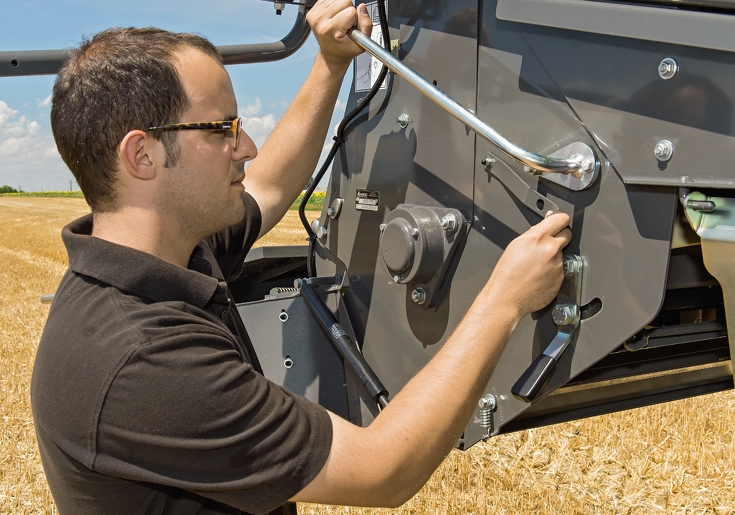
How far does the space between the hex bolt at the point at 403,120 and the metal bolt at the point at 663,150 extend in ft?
2.79

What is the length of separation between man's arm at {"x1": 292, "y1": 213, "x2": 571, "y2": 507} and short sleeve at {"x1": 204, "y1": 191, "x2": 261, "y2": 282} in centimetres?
100

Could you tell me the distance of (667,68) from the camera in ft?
4.55

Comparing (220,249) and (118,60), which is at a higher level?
(118,60)

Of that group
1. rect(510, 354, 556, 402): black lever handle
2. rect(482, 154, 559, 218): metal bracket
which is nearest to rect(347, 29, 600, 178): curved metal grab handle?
rect(482, 154, 559, 218): metal bracket

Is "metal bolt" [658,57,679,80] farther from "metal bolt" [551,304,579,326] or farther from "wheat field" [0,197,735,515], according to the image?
"wheat field" [0,197,735,515]

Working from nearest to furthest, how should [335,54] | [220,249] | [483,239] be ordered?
[483,239], [335,54], [220,249]

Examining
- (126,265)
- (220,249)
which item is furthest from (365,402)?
(126,265)

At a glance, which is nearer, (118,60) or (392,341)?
(118,60)

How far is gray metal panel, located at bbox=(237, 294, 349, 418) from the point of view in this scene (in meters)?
2.46

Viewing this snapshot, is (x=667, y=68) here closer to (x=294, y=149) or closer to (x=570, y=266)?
(x=570, y=266)

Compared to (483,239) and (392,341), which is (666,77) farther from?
(392,341)

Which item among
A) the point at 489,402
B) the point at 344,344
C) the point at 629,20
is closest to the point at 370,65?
the point at 344,344

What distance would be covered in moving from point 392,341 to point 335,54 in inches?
37.0

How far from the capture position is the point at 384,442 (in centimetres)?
146
